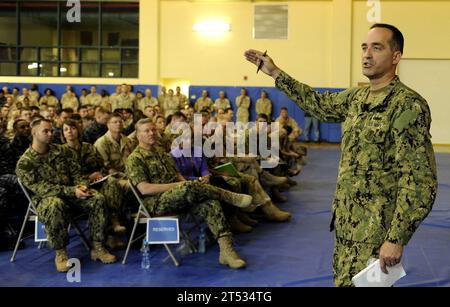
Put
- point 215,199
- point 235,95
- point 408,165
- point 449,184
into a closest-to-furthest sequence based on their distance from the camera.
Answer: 1. point 408,165
2. point 215,199
3. point 449,184
4. point 235,95

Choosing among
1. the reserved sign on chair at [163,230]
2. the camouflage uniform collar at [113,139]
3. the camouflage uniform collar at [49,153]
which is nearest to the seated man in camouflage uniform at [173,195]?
the reserved sign on chair at [163,230]

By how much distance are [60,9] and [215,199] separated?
15681mm

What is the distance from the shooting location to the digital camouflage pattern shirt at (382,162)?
1910 millimetres

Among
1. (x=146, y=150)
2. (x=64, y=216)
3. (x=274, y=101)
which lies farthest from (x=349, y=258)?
(x=274, y=101)

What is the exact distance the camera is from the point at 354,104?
2207 millimetres

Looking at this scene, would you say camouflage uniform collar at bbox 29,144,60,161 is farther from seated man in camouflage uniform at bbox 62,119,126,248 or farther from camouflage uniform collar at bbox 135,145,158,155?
camouflage uniform collar at bbox 135,145,158,155

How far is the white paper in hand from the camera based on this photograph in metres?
1.95

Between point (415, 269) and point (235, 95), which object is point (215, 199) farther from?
point (235, 95)

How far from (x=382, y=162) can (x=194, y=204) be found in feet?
9.08

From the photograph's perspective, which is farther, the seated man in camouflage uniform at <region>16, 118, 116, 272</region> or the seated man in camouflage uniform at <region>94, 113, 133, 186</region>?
the seated man in camouflage uniform at <region>94, 113, 133, 186</region>

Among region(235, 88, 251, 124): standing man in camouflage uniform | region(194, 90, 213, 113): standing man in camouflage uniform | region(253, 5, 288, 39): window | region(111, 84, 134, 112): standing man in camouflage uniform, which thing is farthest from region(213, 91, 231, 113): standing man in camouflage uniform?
region(111, 84, 134, 112): standing man in camouflage uniform

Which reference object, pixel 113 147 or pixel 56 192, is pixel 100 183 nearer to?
pixel 56 192

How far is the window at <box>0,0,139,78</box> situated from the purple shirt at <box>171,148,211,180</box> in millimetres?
12881

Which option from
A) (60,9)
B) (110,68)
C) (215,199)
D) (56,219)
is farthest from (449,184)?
(60,9)
